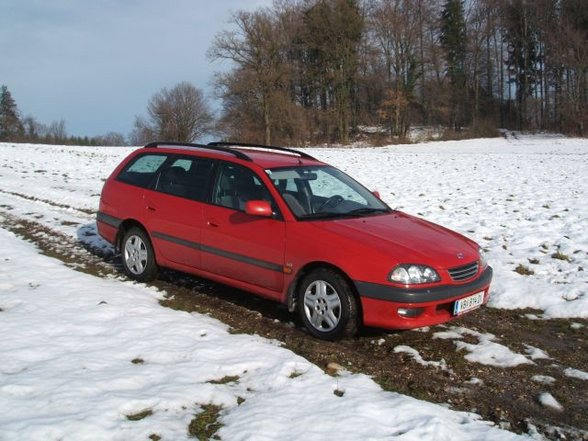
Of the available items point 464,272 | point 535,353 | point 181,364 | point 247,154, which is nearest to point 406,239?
point 464,272

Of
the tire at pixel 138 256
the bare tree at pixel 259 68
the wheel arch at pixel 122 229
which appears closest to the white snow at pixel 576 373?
the tire at pixel 138 256

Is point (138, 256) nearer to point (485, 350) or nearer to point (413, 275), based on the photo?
point (413, 275)

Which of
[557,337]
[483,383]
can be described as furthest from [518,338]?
[483,383]

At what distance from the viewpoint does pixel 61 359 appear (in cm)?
415

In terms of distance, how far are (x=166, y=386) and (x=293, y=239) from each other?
5.83ft

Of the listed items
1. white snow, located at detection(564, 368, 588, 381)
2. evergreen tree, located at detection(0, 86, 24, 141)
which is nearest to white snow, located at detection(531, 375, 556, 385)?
white snow, located at detection(564, 368, 588, 381)

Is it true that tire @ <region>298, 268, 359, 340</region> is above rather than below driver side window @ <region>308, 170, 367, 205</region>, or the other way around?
below

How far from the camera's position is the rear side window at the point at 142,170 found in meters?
6.54

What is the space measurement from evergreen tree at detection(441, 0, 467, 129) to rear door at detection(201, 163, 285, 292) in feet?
164

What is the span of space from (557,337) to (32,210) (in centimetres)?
974

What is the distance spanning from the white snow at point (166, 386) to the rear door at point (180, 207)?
800 millimetres

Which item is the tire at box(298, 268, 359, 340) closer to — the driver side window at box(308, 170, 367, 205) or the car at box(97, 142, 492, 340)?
the car at box(97, 142, 492, 340)

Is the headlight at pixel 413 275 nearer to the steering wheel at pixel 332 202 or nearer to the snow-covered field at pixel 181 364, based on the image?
the snow-covered field at pixel 181 364

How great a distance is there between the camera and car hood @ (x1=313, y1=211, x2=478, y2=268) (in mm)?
4609
